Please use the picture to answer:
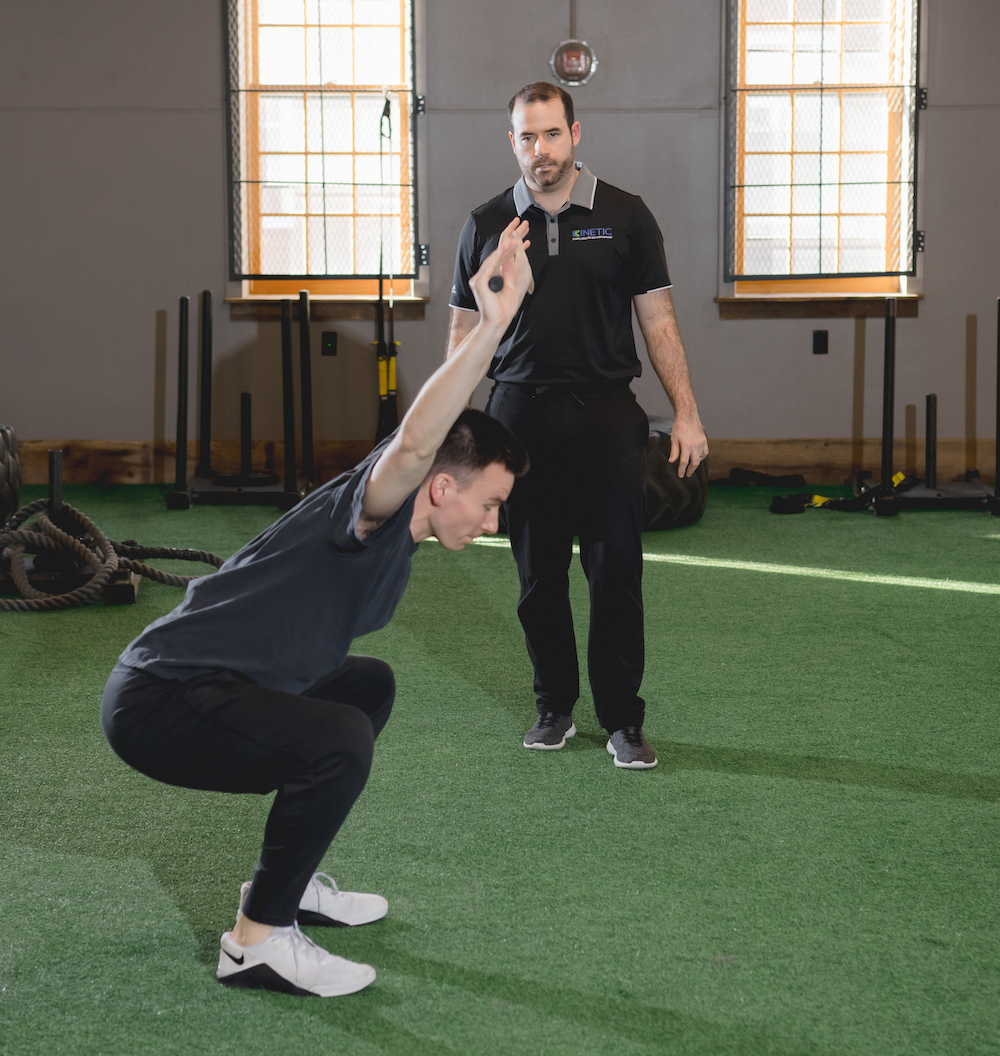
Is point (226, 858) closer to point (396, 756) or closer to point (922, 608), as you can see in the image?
point (396, 756)

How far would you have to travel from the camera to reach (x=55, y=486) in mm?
4113

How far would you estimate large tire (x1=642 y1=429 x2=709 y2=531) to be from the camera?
544cm

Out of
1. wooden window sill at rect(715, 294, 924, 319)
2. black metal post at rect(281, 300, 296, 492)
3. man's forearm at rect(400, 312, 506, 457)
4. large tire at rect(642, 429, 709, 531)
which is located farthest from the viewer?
wooden window sill at rect(715, 294, 924, 319)

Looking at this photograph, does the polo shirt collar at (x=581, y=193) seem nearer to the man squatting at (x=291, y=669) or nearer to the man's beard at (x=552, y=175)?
the man's beard at (x=552, y=175)

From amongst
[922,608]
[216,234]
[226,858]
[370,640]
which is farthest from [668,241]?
[226,858]

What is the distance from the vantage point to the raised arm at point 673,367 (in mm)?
2576

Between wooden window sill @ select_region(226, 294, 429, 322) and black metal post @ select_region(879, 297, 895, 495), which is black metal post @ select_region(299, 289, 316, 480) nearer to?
wooden window sill @ select_region(226, 294, 429, 322)

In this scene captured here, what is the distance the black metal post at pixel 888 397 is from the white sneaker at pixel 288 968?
4.95m

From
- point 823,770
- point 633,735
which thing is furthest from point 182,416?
point 823,770

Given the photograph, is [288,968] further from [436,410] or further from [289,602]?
[436,410]

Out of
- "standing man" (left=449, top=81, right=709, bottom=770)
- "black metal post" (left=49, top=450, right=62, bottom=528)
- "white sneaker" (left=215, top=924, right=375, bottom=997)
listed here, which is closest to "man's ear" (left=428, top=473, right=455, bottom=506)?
"white sneaker" (left=215, top=924, right=375, bottom=997)

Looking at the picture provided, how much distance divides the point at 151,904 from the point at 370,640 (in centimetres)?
171

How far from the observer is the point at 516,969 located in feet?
5.73

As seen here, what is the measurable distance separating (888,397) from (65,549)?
4.27m
